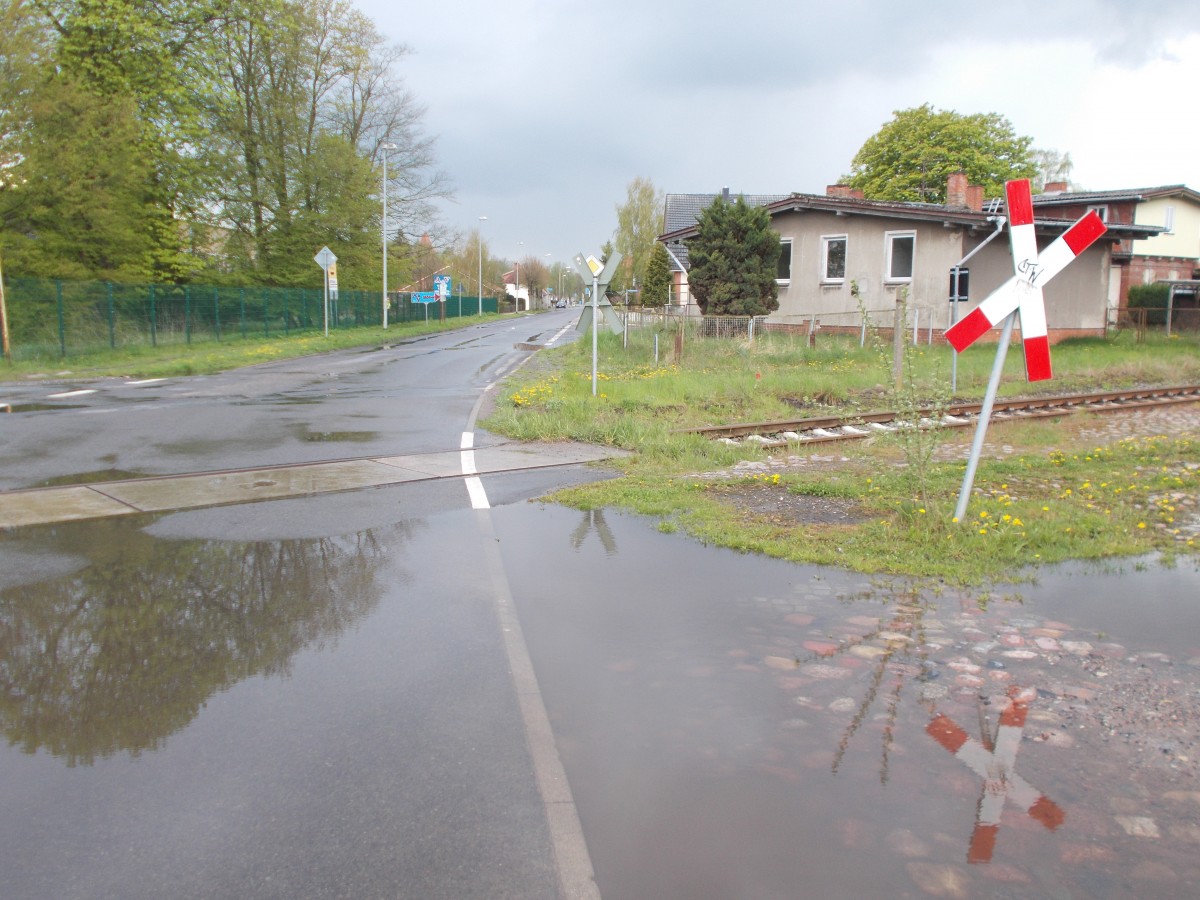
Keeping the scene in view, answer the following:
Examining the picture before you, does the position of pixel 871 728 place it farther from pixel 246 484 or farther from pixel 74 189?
pixel 74 189

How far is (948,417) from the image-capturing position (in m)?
15.3

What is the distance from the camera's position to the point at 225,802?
3426 mm

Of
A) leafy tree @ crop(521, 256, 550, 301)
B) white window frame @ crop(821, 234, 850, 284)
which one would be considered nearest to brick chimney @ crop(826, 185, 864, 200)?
white window frame @ crop(821, 234, 850, 284)

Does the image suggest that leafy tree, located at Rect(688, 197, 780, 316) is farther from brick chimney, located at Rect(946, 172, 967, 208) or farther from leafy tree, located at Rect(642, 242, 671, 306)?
leafy tree, located at Rect(642, 242, 671, 306)

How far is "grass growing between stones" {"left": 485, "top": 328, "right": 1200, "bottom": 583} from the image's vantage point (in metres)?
7.12

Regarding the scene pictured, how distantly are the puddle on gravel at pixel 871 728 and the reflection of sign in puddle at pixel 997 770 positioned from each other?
1 centimetres

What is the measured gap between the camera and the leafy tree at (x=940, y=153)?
58375 mm

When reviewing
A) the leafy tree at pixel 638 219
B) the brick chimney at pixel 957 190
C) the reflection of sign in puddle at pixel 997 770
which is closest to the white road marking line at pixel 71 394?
the reflection of sign in puddle at pixel 997 770

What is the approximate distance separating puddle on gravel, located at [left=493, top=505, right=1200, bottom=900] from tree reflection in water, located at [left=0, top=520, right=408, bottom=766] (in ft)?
4.45

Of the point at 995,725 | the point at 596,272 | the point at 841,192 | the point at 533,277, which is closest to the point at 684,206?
the point at 841,192

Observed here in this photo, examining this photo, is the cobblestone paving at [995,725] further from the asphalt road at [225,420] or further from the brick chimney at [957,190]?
the brick chimney at [957,190]

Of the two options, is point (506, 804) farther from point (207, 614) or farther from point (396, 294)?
point (396, 294)

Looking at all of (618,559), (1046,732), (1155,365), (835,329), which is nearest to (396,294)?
(835,329)

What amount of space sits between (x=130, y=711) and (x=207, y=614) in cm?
132
